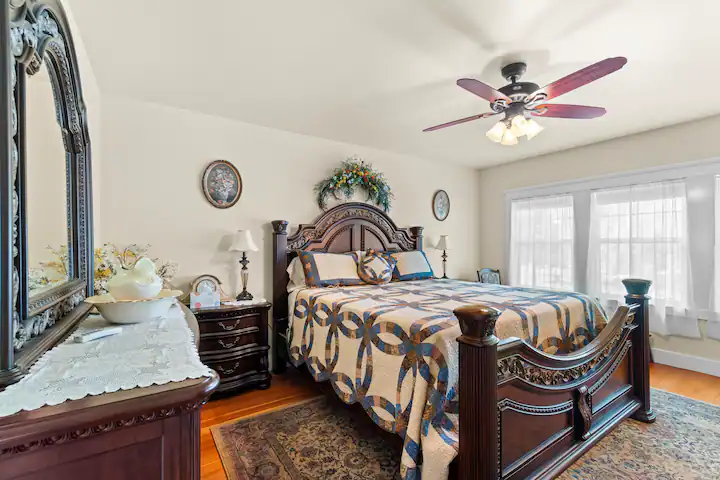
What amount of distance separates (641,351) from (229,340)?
313 cm

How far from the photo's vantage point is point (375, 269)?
11.4 feet

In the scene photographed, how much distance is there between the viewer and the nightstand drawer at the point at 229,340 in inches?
106

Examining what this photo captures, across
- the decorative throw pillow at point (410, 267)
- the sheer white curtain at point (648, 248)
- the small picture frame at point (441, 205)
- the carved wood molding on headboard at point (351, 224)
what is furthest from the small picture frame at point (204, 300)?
the sheer white curtain at point (648, 248)

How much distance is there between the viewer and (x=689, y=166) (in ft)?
11.0

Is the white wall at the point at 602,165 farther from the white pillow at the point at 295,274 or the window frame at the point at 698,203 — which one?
the white pillow at the point at 295,274

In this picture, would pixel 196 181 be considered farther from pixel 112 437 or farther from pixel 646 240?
pixel 646 240

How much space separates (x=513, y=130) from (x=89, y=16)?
105 inches

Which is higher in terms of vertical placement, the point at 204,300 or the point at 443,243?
the point at 443,243

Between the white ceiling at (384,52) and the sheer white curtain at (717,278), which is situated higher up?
the white ceiling at (384,52)

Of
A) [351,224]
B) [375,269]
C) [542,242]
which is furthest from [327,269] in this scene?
[542,242]

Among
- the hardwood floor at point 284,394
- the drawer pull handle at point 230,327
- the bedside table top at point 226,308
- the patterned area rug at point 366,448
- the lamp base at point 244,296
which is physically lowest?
the hardwood floor at point 284,394

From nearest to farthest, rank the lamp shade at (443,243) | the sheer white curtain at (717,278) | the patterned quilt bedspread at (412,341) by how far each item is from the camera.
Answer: the patterned quilt bedspread at (412,341) < the sheer white curtain at (717,278) < the lamp shade at (443,243)

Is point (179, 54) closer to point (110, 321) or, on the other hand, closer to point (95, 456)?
point (110, 321)

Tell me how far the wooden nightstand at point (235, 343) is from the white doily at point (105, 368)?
1614mm
